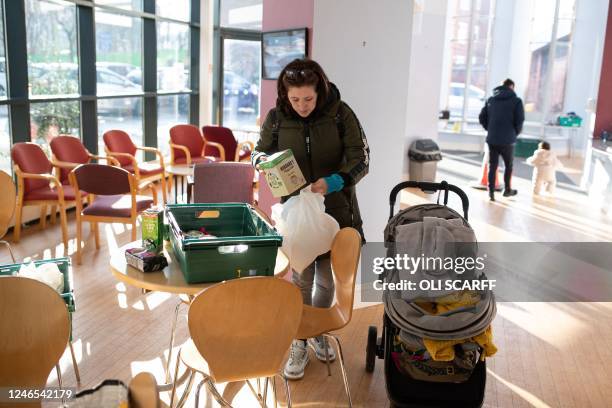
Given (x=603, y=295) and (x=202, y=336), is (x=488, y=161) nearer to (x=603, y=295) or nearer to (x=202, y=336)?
(x=603, y=295)

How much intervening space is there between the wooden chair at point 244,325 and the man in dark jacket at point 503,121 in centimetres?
608

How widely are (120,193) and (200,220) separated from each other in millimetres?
2098

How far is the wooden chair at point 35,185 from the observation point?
16.5ft

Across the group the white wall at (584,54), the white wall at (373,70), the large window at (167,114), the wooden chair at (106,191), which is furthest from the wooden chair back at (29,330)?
the white wall at (584,54)

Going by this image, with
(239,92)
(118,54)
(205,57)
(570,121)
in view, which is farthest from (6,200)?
(570,121)

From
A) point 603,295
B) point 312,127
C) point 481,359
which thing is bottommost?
point 603,295

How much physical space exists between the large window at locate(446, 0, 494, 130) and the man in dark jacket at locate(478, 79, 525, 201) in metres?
5.65

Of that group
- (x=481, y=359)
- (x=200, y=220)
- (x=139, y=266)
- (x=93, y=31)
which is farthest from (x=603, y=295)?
(x=93, y=31)

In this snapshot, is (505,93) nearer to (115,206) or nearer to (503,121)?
(503,121)

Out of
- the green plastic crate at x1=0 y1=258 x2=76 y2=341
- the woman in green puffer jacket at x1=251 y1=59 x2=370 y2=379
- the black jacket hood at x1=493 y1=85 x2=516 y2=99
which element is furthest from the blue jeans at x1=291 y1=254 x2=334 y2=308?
the black jacket hood at x1=493 y1=85 x2=516 y2=99

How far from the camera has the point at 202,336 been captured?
6.70ft

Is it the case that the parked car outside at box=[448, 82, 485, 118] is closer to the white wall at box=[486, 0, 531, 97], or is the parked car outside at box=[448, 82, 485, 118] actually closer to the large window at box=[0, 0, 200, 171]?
the white wall at box=[486, 0, 531, 97]

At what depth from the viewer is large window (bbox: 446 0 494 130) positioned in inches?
508

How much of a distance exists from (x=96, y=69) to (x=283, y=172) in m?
4.90
